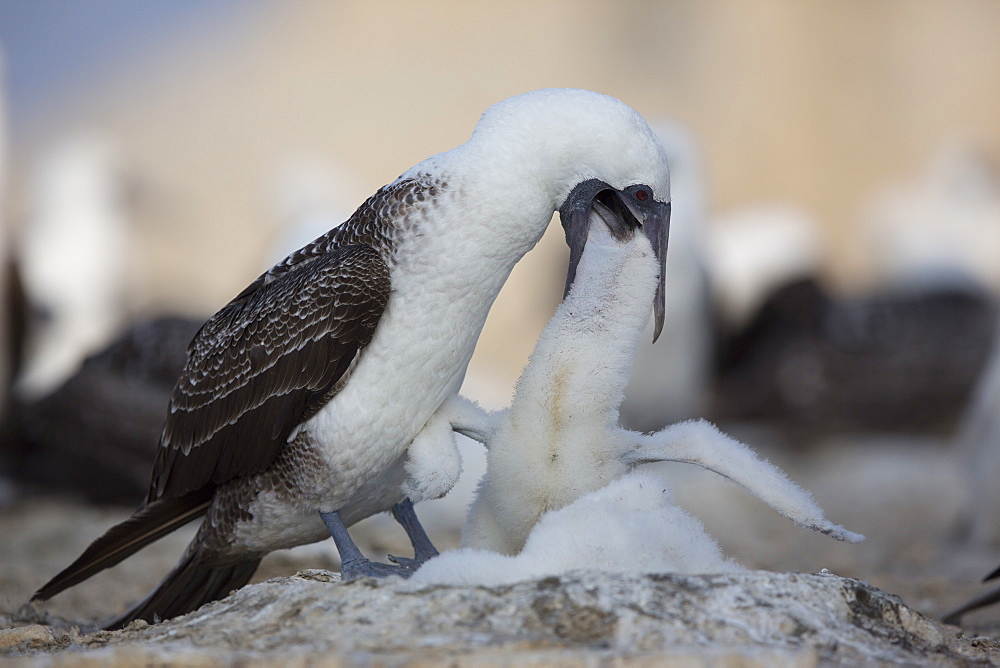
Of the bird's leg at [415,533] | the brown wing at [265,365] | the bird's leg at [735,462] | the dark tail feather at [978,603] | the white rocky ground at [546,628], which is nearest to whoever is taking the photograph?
the white rocky ground at [546,628]

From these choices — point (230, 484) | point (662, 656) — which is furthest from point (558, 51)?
point (662, 656)

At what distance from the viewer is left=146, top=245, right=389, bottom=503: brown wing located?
171 inches

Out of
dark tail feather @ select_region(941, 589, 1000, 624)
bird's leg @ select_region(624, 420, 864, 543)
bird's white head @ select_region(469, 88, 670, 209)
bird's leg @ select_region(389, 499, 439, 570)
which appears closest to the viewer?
bird's leg @ select_region(624, 420, 864, 543)

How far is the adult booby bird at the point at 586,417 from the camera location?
421cm

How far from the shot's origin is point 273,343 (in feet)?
15.1

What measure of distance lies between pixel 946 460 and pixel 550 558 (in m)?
10.2

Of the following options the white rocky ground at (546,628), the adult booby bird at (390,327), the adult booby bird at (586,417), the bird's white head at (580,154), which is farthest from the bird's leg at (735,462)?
the bird's white head at (580,154)

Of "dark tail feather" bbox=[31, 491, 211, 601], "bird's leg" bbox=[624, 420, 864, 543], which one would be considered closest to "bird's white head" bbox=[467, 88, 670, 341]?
"bird's leg" bbox=[624, 420, 864, 543]

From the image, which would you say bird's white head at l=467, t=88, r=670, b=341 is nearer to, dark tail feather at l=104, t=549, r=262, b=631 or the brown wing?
the brown wing

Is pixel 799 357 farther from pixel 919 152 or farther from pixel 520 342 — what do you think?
pixel 919 152

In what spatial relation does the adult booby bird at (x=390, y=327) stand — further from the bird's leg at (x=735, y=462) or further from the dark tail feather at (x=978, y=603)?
the dark tail feather at (x=978, y=603)

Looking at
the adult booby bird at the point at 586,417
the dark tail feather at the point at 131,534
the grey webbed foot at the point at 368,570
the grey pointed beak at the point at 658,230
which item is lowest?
the grey webbed foot at the point at 368,570

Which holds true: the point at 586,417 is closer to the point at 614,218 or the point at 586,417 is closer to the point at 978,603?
the point at 614,218

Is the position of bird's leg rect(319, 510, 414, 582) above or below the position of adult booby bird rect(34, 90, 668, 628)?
below
